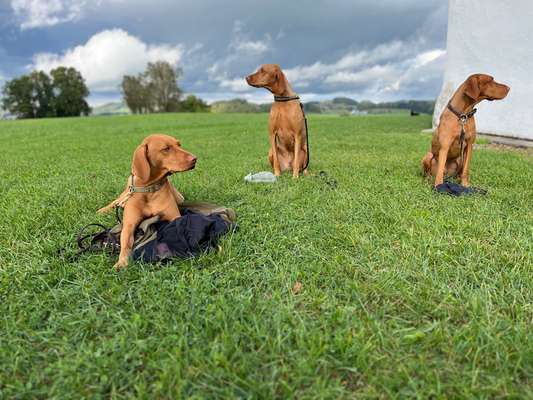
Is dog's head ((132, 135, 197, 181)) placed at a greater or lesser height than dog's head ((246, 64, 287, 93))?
lesser

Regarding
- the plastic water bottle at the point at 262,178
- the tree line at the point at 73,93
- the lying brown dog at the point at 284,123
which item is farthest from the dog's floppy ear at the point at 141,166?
the tree line at the point at 73,93

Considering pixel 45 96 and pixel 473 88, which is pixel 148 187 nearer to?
pixel 473 88

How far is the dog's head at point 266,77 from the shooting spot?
482 centimetres

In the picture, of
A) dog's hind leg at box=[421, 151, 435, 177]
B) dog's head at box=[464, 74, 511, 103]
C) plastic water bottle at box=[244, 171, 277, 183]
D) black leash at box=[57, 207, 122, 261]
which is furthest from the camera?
plastic water bottle at box=[244, 171, 277, 183]

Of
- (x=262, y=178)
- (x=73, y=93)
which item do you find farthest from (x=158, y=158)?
(x=73, y=93)

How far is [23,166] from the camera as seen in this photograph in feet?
22.9

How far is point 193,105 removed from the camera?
67938mm

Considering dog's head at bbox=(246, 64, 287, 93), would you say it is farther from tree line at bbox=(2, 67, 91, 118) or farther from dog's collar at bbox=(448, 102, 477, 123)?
tree line at bbox=(2, 67, 91, 118)

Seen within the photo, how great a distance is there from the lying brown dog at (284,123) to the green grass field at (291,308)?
5.57 ft

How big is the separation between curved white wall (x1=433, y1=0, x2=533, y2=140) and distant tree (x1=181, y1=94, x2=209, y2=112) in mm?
58916

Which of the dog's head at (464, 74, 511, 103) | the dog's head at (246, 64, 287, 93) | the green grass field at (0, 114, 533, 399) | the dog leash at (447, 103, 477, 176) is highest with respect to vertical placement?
the dog's head at (246, 64, 287, 93)

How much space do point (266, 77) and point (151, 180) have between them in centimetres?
258

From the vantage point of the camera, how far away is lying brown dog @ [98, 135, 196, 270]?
111 inches

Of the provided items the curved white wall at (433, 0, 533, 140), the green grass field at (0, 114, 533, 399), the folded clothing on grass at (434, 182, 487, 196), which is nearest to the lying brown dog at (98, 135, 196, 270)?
the green grass field at (0, 114, 533, 399)
